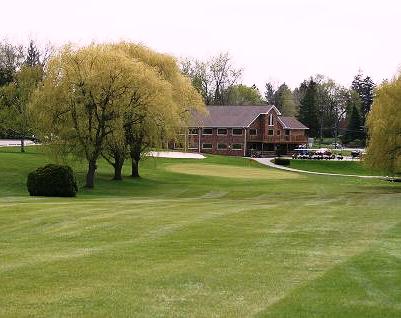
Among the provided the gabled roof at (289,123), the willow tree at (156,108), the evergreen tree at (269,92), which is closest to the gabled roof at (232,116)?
the gabled roof at (289,123)

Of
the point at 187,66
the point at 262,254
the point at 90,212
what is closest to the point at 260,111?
the point at 187,66

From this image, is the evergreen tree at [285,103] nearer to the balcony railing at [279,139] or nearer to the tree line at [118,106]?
the balcony railing at [279,139]

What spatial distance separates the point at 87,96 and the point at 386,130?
21.1m

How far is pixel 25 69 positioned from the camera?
61.9m

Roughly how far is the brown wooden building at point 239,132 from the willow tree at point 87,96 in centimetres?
4938

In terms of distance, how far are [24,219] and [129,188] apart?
984 inches

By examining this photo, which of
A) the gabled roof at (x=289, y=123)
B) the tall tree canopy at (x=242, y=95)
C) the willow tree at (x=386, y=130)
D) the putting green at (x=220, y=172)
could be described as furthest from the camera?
the tall tree canopy at (x=242, y=95)

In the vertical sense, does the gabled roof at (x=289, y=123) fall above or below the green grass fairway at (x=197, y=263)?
above

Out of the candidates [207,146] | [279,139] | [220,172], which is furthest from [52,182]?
[279,139]

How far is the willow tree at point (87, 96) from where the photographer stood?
3894cm

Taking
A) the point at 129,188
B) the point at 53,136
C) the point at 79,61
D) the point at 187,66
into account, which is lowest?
the point at 129,188

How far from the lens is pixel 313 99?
13225 centimetres

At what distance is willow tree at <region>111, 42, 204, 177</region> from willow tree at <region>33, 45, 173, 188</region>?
871mm

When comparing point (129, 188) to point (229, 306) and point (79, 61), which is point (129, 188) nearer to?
point (79, 61)
